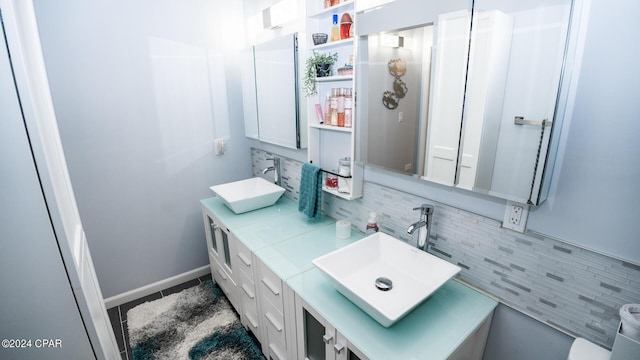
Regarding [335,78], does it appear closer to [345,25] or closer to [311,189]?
[345,25]

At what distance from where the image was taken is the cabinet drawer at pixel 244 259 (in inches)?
67.4

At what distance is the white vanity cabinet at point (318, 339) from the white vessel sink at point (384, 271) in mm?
136

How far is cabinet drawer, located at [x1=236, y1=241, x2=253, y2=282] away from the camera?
171 cm

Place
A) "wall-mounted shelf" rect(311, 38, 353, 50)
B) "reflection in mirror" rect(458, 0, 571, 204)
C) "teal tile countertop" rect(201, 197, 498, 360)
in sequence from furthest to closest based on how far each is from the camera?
"wall-mounted shelf" rect(311, 38, 353, 50) < "teal tile countertop" rect(201, 197, 498, 360) < "reflection in mirror" rect(458, 0, 571, 204)

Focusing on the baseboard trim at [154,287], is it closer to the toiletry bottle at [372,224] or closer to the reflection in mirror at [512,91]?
the toiletry bottle at [372,224]

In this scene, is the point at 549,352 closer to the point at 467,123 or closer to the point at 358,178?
the point at 467,123

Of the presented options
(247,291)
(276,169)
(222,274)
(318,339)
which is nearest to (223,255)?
(222,274)

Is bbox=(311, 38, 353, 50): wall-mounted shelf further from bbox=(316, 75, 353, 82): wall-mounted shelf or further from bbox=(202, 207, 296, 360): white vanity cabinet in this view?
bbox=(202, 207, 296, 360): white vanity cabinet

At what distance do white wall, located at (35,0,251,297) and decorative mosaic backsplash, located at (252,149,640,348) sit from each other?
1717mm

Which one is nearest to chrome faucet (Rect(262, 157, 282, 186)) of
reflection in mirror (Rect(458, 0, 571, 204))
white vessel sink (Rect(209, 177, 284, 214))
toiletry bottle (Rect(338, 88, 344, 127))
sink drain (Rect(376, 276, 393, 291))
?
white vessel sink (Rect(209, 177, 284, 214))

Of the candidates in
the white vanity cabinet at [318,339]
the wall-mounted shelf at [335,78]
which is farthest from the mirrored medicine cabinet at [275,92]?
the white vanity cabinet at [318,339]

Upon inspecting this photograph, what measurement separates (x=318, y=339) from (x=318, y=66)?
4.57ft

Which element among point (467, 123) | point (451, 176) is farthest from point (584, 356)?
point (467, 123)

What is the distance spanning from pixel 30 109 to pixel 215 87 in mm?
1861
